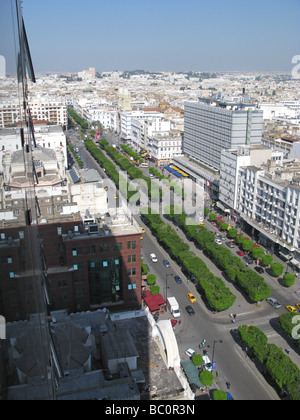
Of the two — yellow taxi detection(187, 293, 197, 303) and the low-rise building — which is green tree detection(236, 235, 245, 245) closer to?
yellow taxi detection(187, 293, 197, 303)

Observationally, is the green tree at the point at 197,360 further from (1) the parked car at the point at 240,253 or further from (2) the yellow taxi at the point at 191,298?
(1) the parked car at the point at 240,253

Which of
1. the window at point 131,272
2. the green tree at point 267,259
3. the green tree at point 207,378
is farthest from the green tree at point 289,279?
the window at point 131,272

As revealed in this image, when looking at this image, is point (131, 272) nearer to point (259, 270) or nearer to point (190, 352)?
point (190, 352)

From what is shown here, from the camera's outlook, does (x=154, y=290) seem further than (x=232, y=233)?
No

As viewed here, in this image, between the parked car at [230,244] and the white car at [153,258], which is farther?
the parked car at [230,244]

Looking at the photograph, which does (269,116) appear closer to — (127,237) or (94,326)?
(127,237)

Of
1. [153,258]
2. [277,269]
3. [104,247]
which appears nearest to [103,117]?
[153,258]
